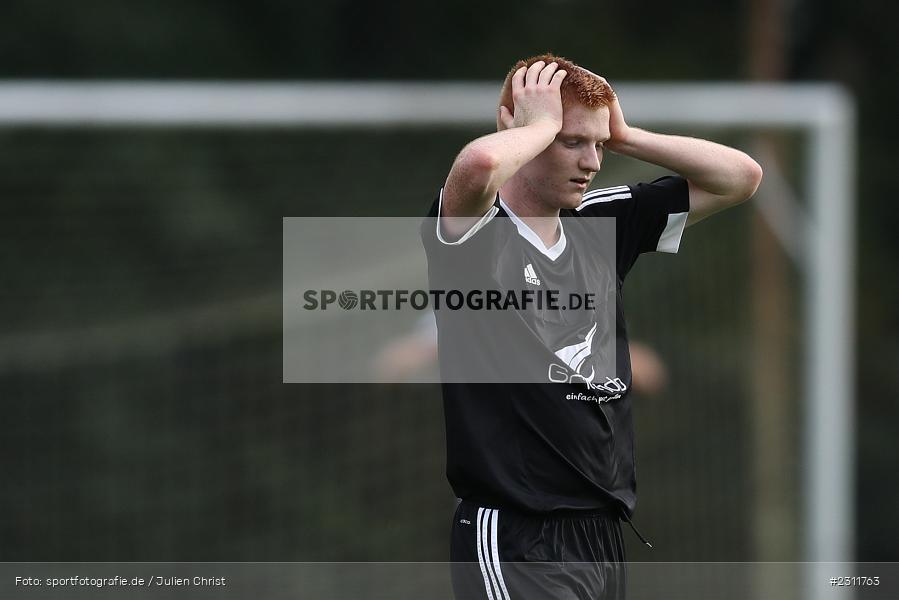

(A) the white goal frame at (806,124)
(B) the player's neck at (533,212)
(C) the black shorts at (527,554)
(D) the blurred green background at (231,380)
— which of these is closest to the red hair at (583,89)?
(B) the player's neck at (533,212)

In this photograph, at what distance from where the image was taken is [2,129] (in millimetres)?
5789

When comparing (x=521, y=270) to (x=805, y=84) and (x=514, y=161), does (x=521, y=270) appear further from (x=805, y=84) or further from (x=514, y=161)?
(x=805, y=84)

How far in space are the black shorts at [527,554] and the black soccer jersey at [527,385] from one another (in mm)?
47

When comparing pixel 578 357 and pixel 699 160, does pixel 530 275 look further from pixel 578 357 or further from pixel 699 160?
pixel 699 160

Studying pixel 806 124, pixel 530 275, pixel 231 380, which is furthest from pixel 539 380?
pixel 806 124

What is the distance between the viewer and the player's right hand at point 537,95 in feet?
8.31

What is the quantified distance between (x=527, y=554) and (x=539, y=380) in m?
0.41

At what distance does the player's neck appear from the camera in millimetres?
2695

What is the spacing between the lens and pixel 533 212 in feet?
8.87

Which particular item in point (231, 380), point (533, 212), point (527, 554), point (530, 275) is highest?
point (533, 212)

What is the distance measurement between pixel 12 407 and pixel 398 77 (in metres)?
4.51

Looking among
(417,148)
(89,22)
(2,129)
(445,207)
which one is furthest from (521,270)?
(89,22)

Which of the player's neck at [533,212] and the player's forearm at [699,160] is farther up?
the player's forearm at [699,160]

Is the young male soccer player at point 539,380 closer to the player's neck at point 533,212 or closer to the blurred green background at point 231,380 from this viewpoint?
the player's neck at point 533,212
